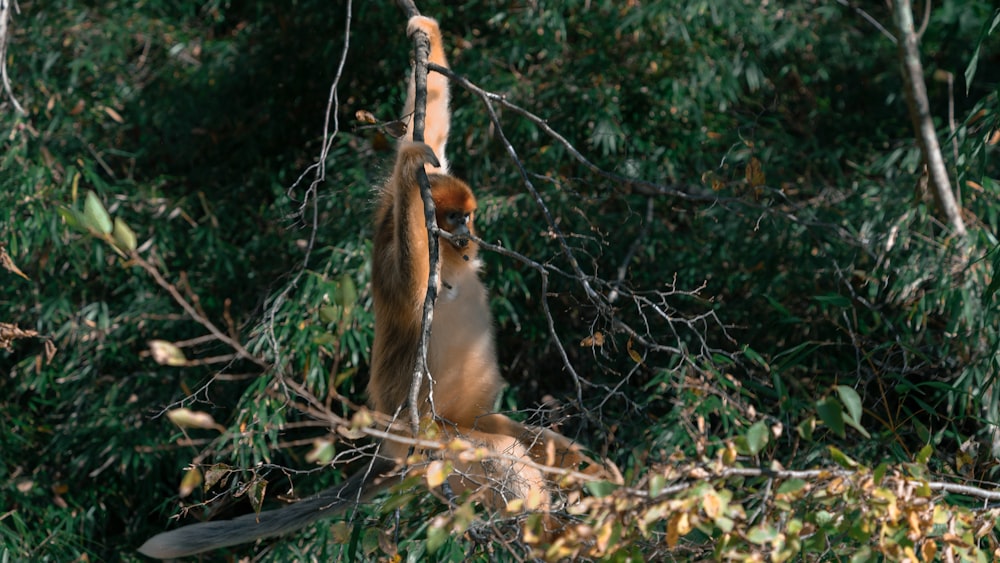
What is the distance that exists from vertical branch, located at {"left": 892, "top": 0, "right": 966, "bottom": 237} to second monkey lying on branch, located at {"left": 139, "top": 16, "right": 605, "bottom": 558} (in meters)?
2.28

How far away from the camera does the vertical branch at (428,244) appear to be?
2.50 m

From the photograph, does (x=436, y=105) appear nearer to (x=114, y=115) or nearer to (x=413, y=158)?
(x=413, y=158)

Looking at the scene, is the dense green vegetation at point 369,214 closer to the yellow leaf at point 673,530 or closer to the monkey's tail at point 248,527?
the monkey's tail at point 248,527

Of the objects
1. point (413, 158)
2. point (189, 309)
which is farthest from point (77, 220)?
point (413, 158)

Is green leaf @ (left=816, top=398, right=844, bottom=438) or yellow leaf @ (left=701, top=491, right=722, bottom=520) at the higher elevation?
green leaf @ (left=816, top=398, right=844, bottom=438)

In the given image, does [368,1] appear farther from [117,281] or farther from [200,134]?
[117,281]

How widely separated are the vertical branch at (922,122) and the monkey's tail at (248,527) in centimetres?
294

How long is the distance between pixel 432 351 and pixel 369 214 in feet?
6.04

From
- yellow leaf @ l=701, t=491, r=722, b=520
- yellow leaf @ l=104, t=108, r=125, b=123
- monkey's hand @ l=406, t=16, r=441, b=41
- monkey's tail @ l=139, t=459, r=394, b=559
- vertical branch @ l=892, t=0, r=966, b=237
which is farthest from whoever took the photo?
yellow leaf @ l=104, t=108, r=125, b=123

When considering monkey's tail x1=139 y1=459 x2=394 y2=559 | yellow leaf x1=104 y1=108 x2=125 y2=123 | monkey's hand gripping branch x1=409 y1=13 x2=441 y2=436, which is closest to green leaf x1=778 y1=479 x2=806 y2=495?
monkey's hand gripping branch x1=409 y1=13 x2=441 y2=436

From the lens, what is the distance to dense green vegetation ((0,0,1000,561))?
15.8 ft

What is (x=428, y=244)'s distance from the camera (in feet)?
9.58

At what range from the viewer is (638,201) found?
6.00m

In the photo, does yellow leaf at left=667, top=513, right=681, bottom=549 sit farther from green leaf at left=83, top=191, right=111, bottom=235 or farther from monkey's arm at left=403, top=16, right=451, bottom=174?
monkey's arm at left=403, top=16, right=451, bottom=174
